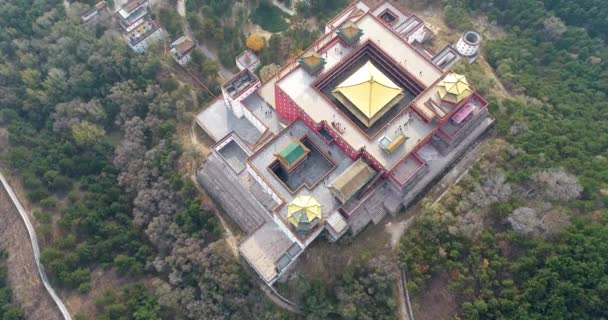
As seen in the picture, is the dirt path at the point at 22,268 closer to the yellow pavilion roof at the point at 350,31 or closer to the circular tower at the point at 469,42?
the yellow pavilion roof at the point at 350,31

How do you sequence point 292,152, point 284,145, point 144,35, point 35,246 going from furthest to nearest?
1. point 144,35
2. point 35,246
3. point 284,145
4. point 292,152

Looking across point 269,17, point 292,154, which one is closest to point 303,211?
point 292,154

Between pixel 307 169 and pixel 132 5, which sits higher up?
pixel 132 5

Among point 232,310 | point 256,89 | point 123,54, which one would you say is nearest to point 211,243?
point 232,310

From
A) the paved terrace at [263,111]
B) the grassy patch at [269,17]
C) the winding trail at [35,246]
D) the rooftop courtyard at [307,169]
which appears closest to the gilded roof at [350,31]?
the paved terrace at [263,111]

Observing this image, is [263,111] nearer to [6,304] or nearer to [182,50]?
[182,50]

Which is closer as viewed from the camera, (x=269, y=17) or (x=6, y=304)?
(x=6, y=304)

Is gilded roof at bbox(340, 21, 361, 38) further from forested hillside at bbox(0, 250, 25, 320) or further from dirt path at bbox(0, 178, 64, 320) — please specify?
forested hillside at bbox(0, 250, 25, 320)

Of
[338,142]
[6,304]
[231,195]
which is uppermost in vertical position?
[6,304]
